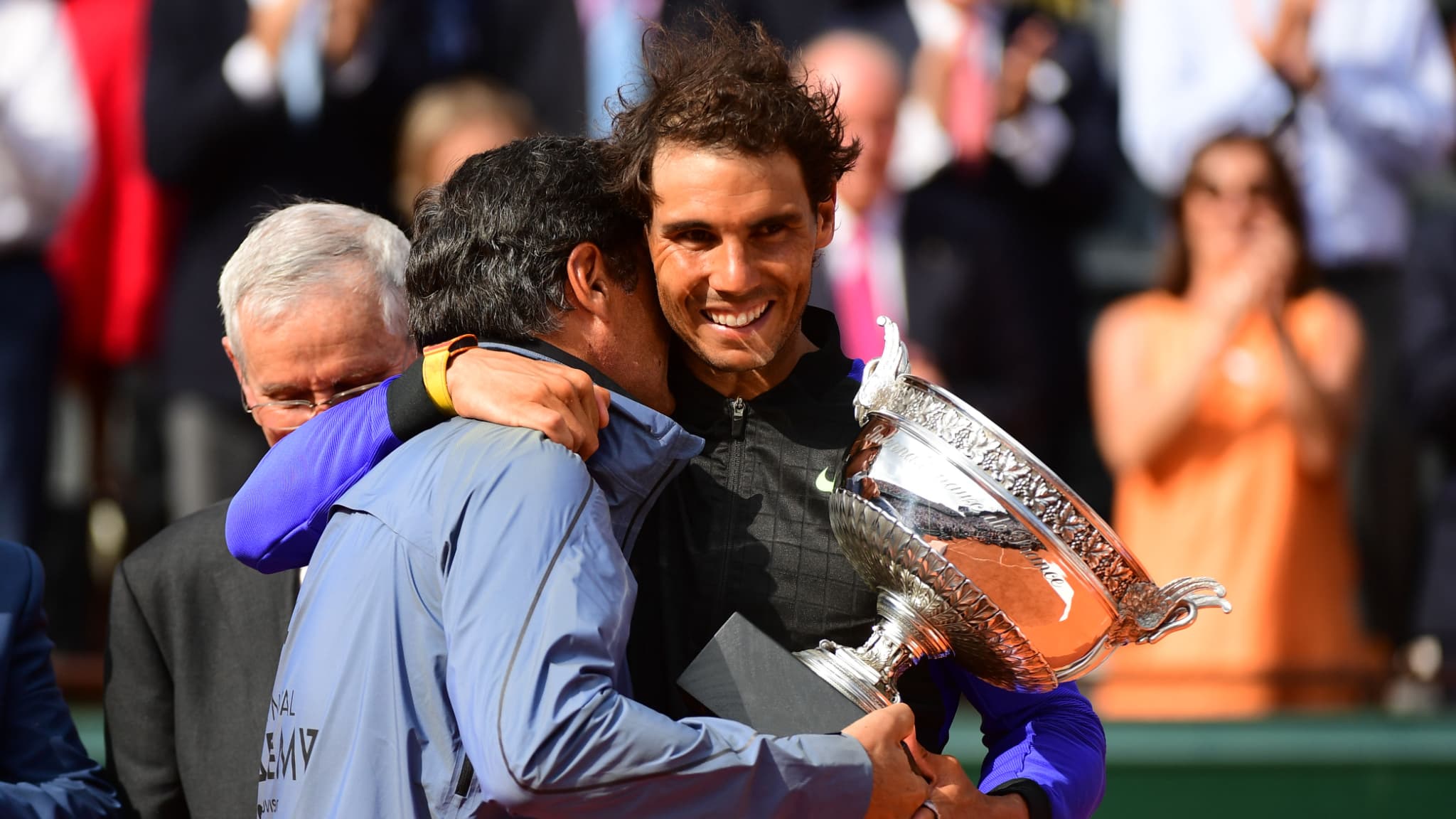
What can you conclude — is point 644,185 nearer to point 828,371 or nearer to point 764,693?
point 828,371

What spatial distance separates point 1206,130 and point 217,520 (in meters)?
3.70

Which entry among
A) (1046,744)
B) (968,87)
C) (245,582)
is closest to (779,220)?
(1046,744)

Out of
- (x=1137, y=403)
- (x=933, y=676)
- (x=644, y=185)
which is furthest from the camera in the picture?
(x=1137, y=403)

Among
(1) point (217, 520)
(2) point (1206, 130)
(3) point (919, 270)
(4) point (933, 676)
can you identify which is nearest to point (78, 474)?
(3) point (919, 270)

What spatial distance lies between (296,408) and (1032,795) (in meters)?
1.35

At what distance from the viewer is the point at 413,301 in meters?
2.74

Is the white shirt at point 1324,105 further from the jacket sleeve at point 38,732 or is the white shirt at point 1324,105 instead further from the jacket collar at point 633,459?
the jacket sleeve at point 38,732

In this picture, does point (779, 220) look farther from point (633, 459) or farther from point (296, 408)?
point (296, 408)

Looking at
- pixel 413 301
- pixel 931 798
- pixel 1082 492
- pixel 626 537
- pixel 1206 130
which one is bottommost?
pixel 931 798

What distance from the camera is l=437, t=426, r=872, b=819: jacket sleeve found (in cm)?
216

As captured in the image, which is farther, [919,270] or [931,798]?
[919,270]

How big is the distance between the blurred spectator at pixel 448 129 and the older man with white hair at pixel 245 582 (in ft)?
6.59

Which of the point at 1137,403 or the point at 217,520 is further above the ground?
the point at 1137,403

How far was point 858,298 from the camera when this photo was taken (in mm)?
5402
